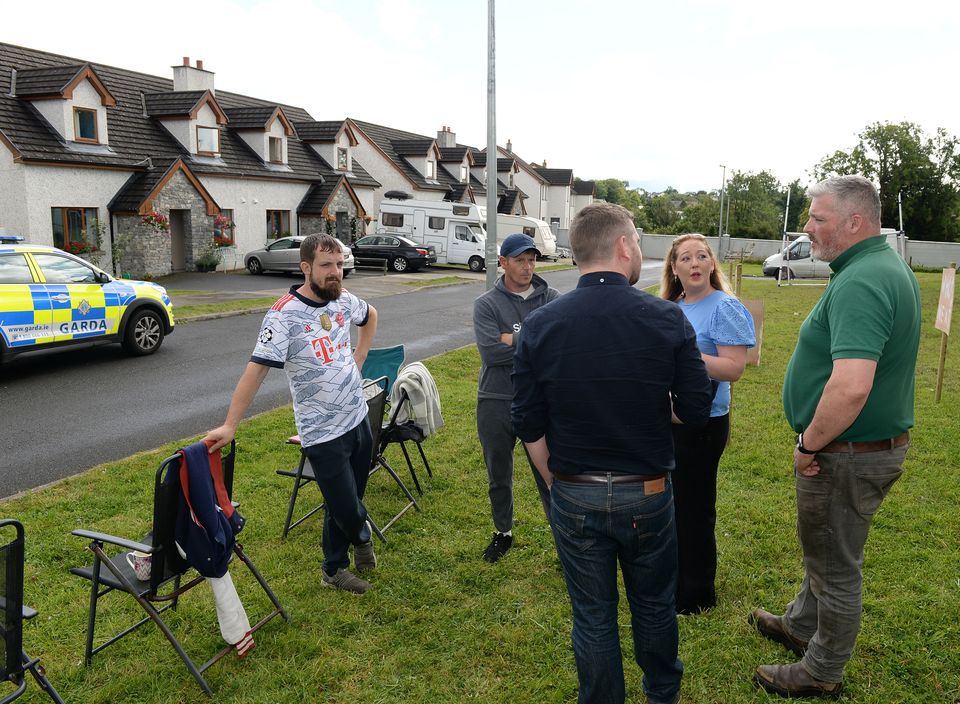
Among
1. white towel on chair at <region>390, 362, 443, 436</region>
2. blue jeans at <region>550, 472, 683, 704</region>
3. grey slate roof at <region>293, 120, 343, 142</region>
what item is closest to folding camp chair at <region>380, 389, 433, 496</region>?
white towel on chair at <region>390, 362, 443, 436</region>

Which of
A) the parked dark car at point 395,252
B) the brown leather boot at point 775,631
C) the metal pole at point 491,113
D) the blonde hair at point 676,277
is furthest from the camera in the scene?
the parked dark car at point 395,252

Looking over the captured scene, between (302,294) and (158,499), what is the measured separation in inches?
50.1

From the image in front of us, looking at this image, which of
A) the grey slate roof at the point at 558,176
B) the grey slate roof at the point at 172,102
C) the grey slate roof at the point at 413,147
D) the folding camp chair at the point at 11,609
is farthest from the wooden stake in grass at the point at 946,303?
the grey slate roof at the point at 558,176

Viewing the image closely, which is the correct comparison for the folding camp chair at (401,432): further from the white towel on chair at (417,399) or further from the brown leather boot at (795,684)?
the brown leather boot at (795,684)

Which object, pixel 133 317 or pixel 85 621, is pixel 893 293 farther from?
pixel 133 317

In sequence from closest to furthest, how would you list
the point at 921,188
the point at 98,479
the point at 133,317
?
the point at 98,479 < the point at 133,317 < the point at 921,188

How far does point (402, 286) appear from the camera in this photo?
2386 cm

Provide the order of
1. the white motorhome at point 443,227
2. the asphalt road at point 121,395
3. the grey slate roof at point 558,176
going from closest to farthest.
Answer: the asphalt road at point 121,395, the white motorhome at point 443,227, the grey slate roof at point 558,176

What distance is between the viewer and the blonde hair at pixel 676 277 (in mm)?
3846

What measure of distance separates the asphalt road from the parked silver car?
10876 mm

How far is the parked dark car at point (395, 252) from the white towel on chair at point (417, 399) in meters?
24.4

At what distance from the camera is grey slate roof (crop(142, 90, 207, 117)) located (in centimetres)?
2580

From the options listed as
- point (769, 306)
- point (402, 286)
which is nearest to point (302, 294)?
point (769, 306)

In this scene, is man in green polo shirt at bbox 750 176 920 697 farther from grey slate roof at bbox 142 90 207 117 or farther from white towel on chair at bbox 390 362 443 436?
grey slate roof at bbox 142 90 207 117
